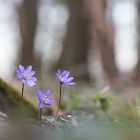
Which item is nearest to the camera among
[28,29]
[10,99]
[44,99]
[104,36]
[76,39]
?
[44,99]

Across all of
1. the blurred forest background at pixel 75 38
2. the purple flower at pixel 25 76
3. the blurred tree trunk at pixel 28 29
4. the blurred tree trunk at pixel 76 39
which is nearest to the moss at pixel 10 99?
the purple flower at pixel 25 76

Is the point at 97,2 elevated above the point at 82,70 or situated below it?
above

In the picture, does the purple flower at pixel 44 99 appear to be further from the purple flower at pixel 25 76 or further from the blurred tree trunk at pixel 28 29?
the blurred tree trunk at pixel 28 29

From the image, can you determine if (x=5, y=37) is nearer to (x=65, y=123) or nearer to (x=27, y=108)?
(x=27, y=108)

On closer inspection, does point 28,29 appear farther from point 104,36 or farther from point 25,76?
point 25,76

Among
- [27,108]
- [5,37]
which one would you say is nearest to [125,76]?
→ [5,37]

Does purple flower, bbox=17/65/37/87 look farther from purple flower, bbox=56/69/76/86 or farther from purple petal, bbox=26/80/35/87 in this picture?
purple flower, bbox=56/69/76/86

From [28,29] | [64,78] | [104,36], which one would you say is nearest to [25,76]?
[64,78]
